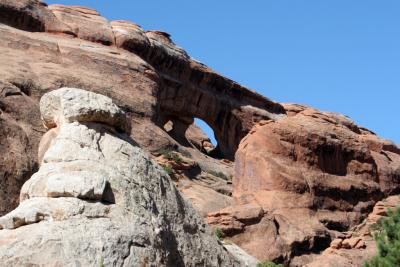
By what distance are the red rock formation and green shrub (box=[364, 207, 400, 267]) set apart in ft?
26.4

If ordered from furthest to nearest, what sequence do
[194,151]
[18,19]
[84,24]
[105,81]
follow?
1. [194,151]
2. [84,24]
3. [18,19]
4. [105,81]

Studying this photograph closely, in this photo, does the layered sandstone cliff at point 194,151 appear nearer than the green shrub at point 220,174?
Yes

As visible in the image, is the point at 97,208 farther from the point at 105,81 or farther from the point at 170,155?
the point at 105,81

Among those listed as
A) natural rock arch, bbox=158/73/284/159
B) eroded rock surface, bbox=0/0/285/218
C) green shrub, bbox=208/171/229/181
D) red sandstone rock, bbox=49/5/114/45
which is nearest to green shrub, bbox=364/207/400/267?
eroded rock surface, bbox=0/0/285/218

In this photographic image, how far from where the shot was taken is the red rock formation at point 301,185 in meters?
27.5

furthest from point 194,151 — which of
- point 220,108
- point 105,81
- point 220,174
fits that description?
point 220,108

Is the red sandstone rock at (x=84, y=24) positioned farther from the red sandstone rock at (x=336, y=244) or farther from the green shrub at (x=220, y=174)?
the red sandstone rock at (x=336, y=244)

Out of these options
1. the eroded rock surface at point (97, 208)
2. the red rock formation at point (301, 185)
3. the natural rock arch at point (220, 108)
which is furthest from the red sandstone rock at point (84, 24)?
the eroded rock surface at point (97, 208)

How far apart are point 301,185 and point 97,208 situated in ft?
80.2

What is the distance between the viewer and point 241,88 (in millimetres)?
52344

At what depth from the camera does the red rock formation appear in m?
27.5

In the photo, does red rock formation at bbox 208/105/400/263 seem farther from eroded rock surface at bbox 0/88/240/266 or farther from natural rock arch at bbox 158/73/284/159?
eroded rock surface at bbox 0/88/240/266

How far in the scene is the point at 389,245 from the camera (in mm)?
17891

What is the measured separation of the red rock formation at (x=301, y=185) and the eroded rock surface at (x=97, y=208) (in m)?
16.1
